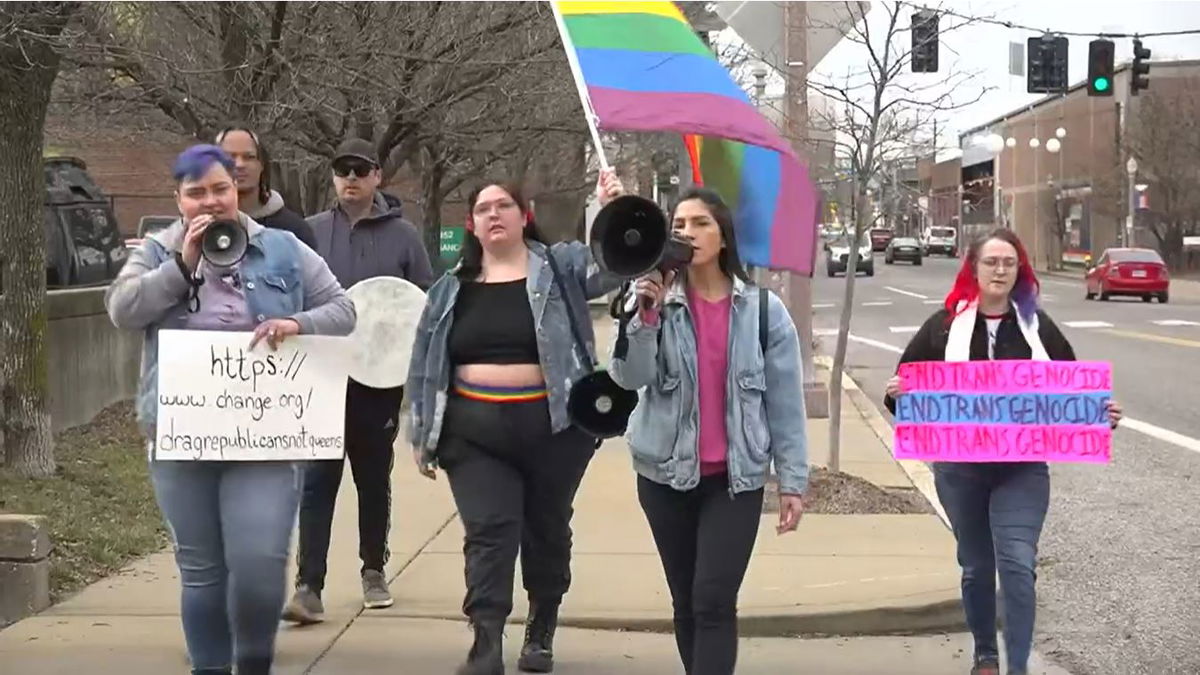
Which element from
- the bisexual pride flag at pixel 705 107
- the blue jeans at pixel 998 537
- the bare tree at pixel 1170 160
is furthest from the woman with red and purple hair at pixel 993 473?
the bare tree at pixel 1170 160

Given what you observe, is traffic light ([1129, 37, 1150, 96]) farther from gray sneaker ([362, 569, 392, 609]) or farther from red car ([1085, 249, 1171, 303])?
gray sneaker ([362, 569, 392, 609])

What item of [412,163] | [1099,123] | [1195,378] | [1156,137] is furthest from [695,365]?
[1099,123]

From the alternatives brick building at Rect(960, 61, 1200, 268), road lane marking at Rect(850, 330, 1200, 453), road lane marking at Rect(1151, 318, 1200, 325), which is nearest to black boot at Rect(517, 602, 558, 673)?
road lane marking at Rect(850, 330, 1200, 453)

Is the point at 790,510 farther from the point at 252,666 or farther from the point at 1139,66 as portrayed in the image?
the point at 1139,66

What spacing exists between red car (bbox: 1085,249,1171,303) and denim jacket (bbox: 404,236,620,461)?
33.3 m

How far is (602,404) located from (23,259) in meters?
5.02

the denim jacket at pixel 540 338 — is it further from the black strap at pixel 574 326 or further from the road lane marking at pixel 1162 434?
the road lane marking at pixel 1162 434

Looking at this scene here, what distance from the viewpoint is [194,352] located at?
4.57 metres

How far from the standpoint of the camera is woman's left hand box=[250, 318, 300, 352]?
4.57 metres

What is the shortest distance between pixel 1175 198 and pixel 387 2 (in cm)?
4681

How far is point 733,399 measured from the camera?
14.8 feet

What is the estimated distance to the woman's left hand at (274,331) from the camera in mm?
4566

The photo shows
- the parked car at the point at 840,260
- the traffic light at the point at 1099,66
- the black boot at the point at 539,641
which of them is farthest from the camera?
the parked car at the point at 840,260

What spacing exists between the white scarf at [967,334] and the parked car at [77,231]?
10.4m
